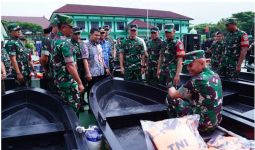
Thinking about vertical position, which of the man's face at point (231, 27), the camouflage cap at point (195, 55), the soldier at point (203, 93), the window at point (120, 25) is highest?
the window at point (120, 25)

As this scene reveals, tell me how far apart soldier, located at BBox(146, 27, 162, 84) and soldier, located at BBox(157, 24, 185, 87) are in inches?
10.9

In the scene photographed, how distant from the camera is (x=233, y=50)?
4070 mm

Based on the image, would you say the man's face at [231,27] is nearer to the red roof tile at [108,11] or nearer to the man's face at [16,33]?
the man's face at [16,33]

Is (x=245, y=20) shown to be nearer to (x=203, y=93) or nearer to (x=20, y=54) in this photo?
(x=20, y=54)

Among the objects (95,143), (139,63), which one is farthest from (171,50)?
(95,143)

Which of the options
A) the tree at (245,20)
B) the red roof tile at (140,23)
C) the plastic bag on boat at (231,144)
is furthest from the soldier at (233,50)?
the tree at (245,20)

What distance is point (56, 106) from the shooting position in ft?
9.20

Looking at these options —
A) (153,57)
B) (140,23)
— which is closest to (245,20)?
(140,23)

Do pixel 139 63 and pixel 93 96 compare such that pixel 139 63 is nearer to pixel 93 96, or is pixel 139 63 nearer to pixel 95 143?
pixel 93 96

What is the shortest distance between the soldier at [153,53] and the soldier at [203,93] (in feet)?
6.14

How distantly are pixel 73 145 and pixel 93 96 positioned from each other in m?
1.09

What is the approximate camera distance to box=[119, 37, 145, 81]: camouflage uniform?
420cm

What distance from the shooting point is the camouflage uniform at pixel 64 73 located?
8.04 feet

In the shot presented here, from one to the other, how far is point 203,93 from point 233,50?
7.99ft
